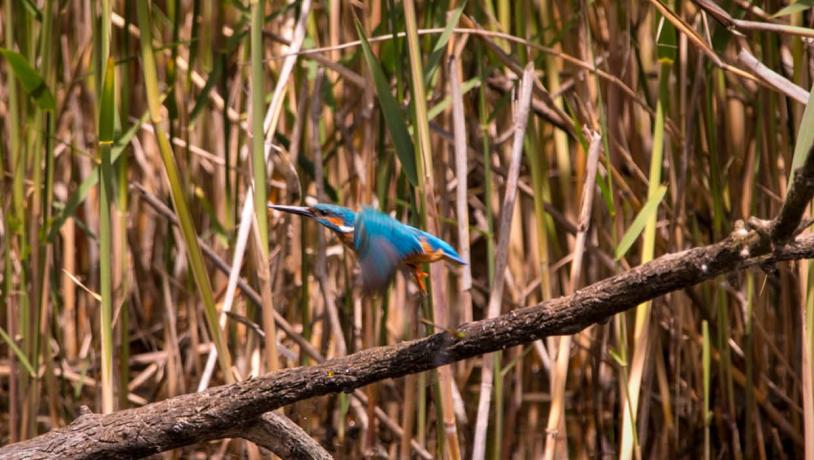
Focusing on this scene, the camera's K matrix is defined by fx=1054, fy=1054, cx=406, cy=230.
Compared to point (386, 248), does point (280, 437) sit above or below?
below

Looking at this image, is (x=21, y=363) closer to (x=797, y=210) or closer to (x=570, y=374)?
(x=570, y=374)

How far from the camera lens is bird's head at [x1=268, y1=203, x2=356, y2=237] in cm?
197

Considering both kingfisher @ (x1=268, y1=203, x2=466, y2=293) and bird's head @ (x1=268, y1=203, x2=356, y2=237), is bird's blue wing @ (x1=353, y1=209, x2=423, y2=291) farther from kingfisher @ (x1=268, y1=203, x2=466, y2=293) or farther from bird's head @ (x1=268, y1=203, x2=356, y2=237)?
bird's head @ (x1=268, y1=203, x2=356, y2=237)

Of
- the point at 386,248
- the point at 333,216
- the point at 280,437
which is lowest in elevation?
the point at 280,437

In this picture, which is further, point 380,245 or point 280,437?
point 280,437

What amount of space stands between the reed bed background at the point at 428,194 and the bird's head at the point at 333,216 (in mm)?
115

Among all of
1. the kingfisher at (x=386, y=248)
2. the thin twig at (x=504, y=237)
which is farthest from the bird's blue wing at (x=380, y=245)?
the thin twig at (x=504, y=237)

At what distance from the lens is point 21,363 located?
9.27 ft

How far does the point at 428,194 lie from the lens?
2.02m

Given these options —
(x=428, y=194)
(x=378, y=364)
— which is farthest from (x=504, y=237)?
(x=378, y=364)

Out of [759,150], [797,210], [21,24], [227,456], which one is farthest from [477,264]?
[797,210]

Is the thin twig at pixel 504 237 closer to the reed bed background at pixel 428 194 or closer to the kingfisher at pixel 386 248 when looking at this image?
the reed bed background at pixel 428 194

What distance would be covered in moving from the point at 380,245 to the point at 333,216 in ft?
1.04

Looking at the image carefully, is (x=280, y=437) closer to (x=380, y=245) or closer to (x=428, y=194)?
(x=380, y=245)
